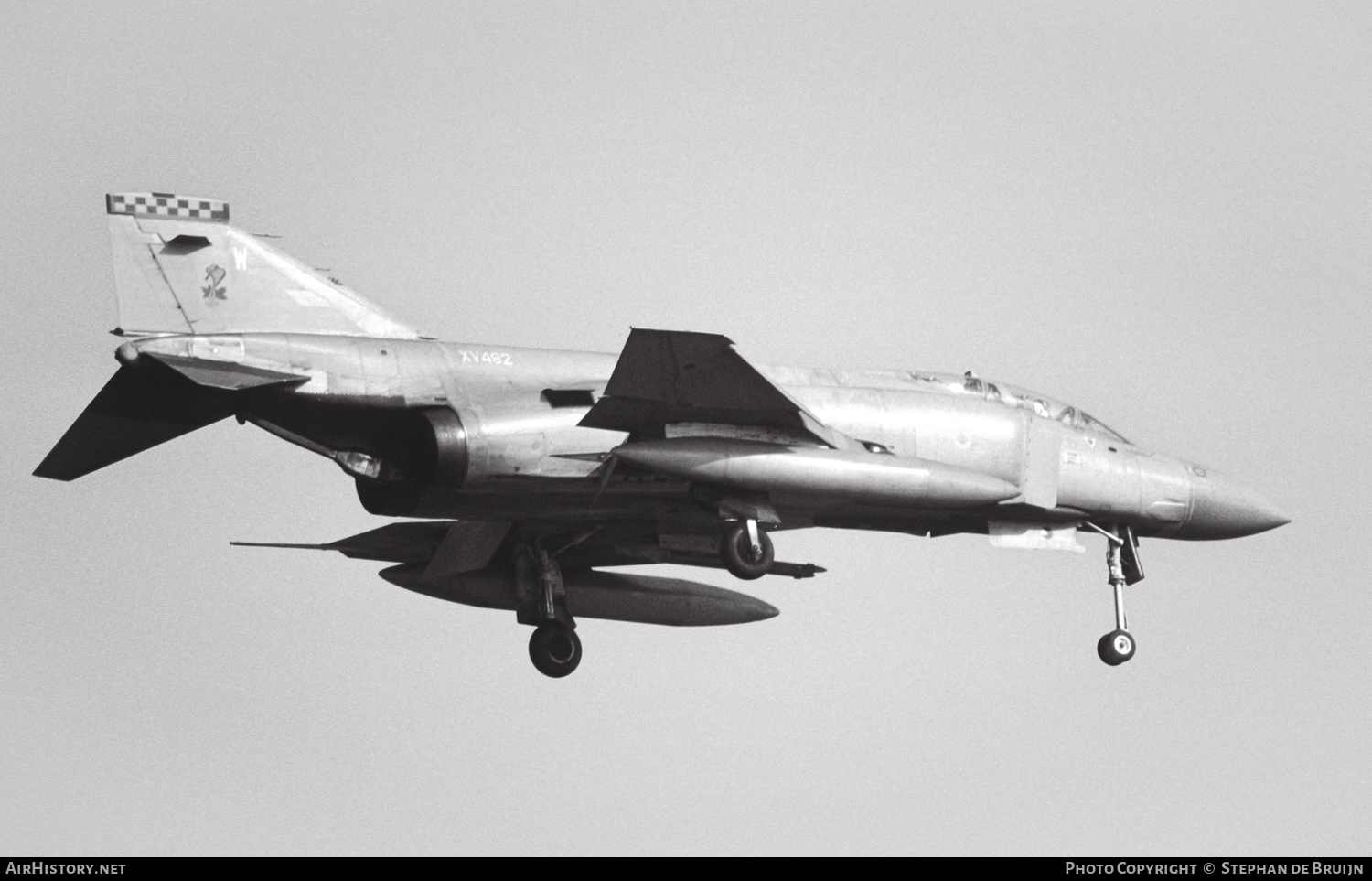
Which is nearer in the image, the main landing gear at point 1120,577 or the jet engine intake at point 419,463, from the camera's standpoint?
the jet engine intake at point 419,463

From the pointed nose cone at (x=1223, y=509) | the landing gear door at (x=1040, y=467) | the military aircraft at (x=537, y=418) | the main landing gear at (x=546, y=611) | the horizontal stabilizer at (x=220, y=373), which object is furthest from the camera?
the pointed nose cone at (x=1223, y=509)

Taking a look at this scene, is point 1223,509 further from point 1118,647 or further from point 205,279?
point 205,279

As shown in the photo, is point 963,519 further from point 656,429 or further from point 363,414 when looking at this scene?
point 363,414

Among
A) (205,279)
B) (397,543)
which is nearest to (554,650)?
(397,543)

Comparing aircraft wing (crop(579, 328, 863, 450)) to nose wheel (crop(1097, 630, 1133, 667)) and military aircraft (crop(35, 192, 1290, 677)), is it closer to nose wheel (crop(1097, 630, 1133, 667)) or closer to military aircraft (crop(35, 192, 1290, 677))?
military aircraft (crop(35, 192, 1290, 677))

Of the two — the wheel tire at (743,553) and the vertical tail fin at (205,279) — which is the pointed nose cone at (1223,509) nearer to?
the wheel tire at (743,553)

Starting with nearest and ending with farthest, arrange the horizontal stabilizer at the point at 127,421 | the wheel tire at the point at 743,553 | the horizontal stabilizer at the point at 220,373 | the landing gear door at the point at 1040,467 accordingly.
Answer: the horizontal stabilizer at the point at 220,373, the horizontal stabilizer at the point at 127,421, the wheel tire at the point at 743,553, the landing gear door at the point at 1040,467

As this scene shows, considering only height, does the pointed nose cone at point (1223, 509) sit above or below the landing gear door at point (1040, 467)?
below

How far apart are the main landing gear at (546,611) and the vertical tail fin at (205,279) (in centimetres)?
343

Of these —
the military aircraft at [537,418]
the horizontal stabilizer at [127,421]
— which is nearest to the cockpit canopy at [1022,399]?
the military aircraft at [537,418]

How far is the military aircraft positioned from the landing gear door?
2cm

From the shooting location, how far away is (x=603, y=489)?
21.0 m

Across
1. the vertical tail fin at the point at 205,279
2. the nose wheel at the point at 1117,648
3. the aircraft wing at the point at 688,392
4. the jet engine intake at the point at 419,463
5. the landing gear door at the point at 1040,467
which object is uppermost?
the vertical tail fin at the point at 205,279

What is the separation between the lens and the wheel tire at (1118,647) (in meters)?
23.8
